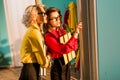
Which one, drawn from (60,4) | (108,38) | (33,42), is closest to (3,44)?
(60,4)

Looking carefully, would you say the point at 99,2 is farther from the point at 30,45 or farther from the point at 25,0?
the point at 25,0

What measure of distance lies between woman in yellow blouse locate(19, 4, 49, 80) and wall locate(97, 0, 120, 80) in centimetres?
58

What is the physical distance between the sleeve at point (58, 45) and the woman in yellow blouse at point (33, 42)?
44 millimetres

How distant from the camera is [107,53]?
765 millimetres

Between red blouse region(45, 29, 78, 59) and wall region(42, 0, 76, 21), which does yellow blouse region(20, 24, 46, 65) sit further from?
wall region(42, 0, 76, 21)

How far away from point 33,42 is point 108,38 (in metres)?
0.64

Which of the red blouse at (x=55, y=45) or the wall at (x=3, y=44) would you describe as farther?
the wall at (x=3, y=44)

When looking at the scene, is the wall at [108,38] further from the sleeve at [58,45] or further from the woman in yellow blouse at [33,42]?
the woman in yellow blouse at [33,42]

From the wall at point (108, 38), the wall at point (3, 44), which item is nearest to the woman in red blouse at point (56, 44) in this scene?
the wall at point (108, 38)

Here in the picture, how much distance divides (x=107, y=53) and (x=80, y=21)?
0.13 metres

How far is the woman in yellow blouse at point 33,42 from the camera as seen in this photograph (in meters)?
1.31

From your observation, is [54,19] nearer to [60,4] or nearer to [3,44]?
[60,4]

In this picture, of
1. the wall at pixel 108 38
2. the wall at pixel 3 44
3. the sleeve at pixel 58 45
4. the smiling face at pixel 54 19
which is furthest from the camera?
the wall at pixel 3 44

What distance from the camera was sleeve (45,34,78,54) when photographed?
125cm
